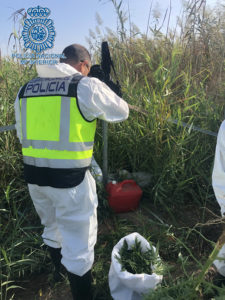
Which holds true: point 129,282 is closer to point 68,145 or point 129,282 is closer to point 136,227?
point 136,227

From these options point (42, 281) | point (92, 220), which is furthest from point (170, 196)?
point (42, 281)

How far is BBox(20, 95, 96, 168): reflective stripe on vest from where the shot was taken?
1550mm

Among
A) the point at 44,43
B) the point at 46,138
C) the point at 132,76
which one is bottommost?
the point at 46,138

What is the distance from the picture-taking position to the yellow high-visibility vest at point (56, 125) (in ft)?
5.07

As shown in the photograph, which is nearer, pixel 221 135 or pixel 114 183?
pixel 221 135

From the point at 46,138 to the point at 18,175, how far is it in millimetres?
1102

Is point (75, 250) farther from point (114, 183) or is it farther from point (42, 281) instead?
point (114, 183)

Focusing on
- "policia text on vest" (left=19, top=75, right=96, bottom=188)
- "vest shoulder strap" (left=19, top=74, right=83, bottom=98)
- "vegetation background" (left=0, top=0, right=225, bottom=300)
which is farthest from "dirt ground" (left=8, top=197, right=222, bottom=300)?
"vest shoulder strap" (left=19, top=74, right=83, bottom=98)

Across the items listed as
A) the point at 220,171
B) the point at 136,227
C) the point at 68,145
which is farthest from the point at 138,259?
the point at 68,145

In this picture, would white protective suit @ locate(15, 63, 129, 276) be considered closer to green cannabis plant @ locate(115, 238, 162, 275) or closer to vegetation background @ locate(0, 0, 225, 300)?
green cannabis plant @ locate(115, 238, 162, 275)

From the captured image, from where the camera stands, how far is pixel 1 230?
2.28 meters

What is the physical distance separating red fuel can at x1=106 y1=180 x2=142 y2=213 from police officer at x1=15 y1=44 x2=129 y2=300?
0.59 meters

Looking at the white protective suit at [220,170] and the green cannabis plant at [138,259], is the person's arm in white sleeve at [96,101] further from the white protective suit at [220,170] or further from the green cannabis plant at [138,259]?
the green cannabis plant at [138,259]

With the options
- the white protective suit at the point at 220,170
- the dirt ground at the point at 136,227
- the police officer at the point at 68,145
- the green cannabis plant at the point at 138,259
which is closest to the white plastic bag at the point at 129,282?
the green cannabis plant at the point at 138,259
